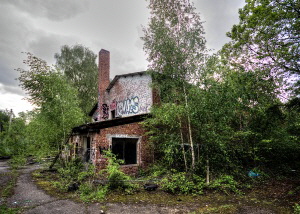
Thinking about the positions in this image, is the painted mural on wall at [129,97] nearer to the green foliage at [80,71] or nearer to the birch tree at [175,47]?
the birch tree at [175,47]

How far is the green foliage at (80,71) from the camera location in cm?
2634

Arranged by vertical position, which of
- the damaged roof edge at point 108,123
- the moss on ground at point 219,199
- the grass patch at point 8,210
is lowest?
the moss on ground at point 219,199

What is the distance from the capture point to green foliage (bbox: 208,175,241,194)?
8027mm

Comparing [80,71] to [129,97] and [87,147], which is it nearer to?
[129,97]

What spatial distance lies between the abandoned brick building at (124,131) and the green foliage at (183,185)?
2832 mm

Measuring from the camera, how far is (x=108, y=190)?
7859mm

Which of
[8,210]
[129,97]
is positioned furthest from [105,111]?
[8,210]

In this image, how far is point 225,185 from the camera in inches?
322

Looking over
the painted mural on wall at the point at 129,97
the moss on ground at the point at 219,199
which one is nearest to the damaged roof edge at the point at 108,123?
the painted mural on wall at the point at 129,97

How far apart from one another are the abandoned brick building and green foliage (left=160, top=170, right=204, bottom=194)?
2.83 meters

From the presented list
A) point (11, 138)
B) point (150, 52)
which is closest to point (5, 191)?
point (150, 52)

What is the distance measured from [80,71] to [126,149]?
19.6 metres

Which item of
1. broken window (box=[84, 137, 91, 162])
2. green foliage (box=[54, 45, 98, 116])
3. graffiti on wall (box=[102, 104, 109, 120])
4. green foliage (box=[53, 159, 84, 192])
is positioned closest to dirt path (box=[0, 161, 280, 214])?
green foliage (box=[53, 159, 84, 192])

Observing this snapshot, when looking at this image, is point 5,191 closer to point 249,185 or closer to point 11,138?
point 249,185
